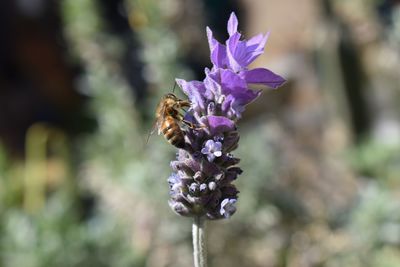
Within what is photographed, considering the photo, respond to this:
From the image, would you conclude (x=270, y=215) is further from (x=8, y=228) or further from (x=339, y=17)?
(x=339, y=17)

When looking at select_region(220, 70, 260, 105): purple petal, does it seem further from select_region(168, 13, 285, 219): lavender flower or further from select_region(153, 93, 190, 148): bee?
select_region(153, 93, 190, 148): bee

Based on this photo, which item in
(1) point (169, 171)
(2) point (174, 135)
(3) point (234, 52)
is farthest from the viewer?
(1) point (169, 171)

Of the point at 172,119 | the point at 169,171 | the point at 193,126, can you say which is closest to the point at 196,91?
the point at 193,126

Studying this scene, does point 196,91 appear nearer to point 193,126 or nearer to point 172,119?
point 193,126

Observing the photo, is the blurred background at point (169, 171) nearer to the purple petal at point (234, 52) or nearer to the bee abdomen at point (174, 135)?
the bee abdomen at point (174, 135)

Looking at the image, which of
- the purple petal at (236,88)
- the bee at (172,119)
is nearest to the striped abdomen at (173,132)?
the bee at (172,119)

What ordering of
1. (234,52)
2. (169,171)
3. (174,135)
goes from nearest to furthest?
(234,52)
(174,135)
(169,171)

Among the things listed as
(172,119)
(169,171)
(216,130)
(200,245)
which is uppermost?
(169,171)
